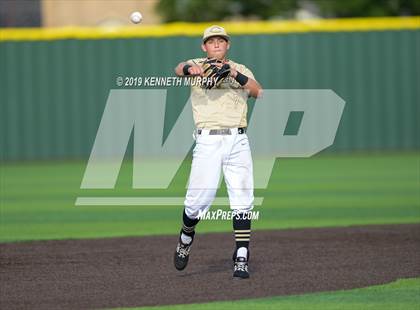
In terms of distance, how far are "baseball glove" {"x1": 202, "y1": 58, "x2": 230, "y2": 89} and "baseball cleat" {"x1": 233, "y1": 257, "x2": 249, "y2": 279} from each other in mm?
1535

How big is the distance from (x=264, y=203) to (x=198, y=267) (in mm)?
6570

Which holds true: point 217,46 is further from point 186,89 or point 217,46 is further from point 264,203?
point 186,89

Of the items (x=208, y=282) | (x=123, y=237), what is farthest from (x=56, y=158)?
(x=208, y=282)

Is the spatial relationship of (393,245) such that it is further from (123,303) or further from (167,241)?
(123,303)

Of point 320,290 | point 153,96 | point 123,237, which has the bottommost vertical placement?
point 153,96

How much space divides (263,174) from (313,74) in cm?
581

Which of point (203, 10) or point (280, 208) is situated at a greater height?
point (280, 208)

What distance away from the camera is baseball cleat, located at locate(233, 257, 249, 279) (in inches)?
357

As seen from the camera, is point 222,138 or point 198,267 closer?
point 222,138

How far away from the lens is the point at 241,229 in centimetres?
915

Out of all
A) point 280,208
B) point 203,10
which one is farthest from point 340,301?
point 203,10

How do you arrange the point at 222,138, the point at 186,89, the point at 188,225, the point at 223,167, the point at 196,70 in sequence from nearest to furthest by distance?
1. the point at 196,70
2. the point at 222,138
3. the point at 223,167
4. the point at 188,225
5. the point at 186,89

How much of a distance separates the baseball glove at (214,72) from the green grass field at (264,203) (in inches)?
177

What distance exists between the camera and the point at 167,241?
1204 centimetres
